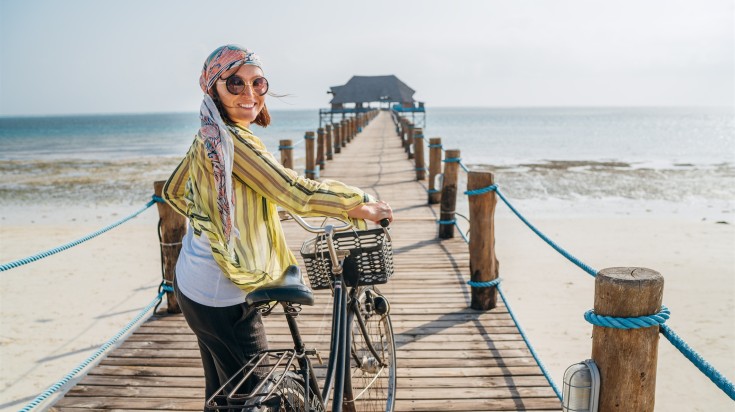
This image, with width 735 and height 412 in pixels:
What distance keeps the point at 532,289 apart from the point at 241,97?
29.2 ft

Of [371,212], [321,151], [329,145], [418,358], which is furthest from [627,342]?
[329,145]

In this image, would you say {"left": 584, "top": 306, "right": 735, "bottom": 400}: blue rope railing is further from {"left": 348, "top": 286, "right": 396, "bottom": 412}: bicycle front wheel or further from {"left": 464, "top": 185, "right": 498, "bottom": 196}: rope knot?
{"left": 464, "top": 185, "right": 498, "bottom": 196}: rope knot

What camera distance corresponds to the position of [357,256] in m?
2.48

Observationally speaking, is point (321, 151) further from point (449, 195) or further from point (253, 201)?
point (253, 201)

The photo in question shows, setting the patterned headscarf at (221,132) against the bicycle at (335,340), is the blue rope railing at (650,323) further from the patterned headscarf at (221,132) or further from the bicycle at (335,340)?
the patterned headscarf at (221,132)

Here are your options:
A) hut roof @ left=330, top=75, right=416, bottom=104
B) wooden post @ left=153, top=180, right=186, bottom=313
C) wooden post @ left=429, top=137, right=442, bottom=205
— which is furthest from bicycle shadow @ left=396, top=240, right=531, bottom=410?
hut roof @ left=330, top=75, right=416, bottom=104

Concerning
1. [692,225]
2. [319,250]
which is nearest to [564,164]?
[692,225]

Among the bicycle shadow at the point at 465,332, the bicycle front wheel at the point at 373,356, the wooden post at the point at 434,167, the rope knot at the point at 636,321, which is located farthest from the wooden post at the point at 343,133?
the rope knot at the point at 636,321

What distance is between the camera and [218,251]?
2.07 meters

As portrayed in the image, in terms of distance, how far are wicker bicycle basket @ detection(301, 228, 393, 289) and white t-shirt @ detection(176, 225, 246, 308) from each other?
16.8 inches

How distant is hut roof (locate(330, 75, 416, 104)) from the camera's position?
6612 cm

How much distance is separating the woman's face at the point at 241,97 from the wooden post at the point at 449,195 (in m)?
5.08

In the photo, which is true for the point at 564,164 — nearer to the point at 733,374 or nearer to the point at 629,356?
the point at 733,374

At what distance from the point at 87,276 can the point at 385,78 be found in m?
60.4
